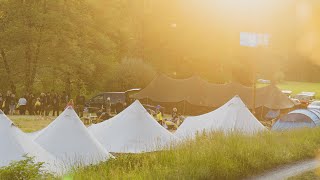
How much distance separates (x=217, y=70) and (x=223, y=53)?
3.59 meters

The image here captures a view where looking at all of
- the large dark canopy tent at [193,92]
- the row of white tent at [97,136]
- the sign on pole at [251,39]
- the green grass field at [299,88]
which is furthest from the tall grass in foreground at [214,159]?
the green grass field at [299,88]

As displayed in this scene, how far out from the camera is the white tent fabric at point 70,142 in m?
17.4

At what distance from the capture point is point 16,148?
15.2 m

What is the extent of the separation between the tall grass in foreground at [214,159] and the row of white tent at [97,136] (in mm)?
1212

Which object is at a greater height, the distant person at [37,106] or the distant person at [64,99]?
the distant person at [64,99]

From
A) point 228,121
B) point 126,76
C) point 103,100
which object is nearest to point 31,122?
point 103,100

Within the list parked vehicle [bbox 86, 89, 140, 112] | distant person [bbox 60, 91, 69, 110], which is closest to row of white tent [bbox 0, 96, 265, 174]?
distant person [bbox 60, 91, 69, 110]

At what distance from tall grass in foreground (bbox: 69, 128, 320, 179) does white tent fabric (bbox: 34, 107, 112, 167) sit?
1.67 m

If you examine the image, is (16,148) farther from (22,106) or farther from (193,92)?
(193,92)

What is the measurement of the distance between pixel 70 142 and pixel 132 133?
3.90 metres

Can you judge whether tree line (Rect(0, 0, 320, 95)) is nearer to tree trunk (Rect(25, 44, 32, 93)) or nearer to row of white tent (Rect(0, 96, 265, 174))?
tree trunk (Rect(25, 44, 32, 93))

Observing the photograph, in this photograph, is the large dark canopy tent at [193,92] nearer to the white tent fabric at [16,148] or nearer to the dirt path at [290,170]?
the dirt path at [290,170]

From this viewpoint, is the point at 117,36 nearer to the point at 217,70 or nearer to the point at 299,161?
the point at 217,70

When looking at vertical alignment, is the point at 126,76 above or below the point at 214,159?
above
